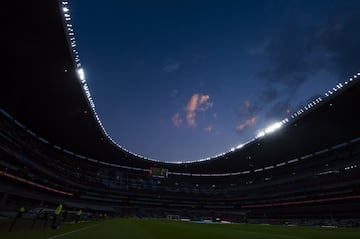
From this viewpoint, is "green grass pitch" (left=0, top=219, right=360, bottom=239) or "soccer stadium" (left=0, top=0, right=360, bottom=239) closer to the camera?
"green grass pitch" (left=0, top=219, right=360, bottom=239)

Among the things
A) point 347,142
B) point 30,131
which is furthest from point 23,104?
point 347,142

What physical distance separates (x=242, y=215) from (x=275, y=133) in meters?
35.5

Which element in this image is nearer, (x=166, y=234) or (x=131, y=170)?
(x=166, y=234)

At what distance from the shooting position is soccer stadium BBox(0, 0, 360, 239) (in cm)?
2836

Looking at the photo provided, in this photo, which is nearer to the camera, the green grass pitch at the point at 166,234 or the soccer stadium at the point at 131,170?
the green grass pitch at the point at 166,234

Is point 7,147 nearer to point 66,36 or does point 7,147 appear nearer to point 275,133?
point 66,36

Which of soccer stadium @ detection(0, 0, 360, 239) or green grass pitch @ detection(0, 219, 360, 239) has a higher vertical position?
soccer stadium @ detection(0, 0, 360, 239)

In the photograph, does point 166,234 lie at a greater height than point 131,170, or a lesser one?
lesser

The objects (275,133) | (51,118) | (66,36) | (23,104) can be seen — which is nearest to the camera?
(66,36)

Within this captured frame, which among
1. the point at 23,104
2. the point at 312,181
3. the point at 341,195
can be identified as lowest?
the point at 341,195

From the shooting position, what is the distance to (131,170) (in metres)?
106

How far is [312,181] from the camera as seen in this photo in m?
68.4

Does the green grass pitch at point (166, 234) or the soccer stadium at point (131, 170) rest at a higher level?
the soccer stadium at point (131, 170)

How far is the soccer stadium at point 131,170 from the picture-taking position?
2836 centimetres
